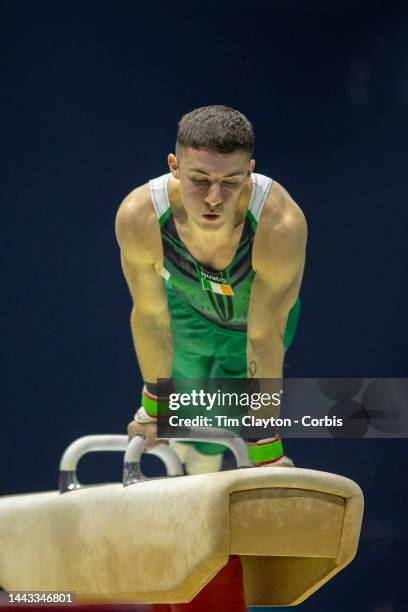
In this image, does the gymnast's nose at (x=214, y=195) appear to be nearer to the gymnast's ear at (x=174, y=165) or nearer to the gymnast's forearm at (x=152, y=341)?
the gymnast's ear at (x=174, y=165)

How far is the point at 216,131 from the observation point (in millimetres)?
3381

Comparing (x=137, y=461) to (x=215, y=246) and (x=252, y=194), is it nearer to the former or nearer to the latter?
(x=215, y=246)

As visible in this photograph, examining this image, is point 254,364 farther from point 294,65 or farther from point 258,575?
point 294,65

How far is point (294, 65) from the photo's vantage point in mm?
5898

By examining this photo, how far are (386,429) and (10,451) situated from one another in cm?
221

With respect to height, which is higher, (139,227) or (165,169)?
(165,169)

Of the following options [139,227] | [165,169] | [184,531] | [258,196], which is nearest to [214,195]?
[258,196]

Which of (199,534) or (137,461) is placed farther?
(137,461)

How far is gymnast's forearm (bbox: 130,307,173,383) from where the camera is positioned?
393 cm

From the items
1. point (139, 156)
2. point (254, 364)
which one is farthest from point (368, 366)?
point (254, 364)

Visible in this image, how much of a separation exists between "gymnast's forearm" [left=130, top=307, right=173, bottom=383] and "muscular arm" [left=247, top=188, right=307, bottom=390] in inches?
14.5

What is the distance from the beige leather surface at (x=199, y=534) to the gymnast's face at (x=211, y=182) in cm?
102

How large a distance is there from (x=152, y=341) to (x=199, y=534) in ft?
4.94

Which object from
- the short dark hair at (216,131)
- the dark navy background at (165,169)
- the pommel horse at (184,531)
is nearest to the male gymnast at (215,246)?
the short dark hair at (216,131)
